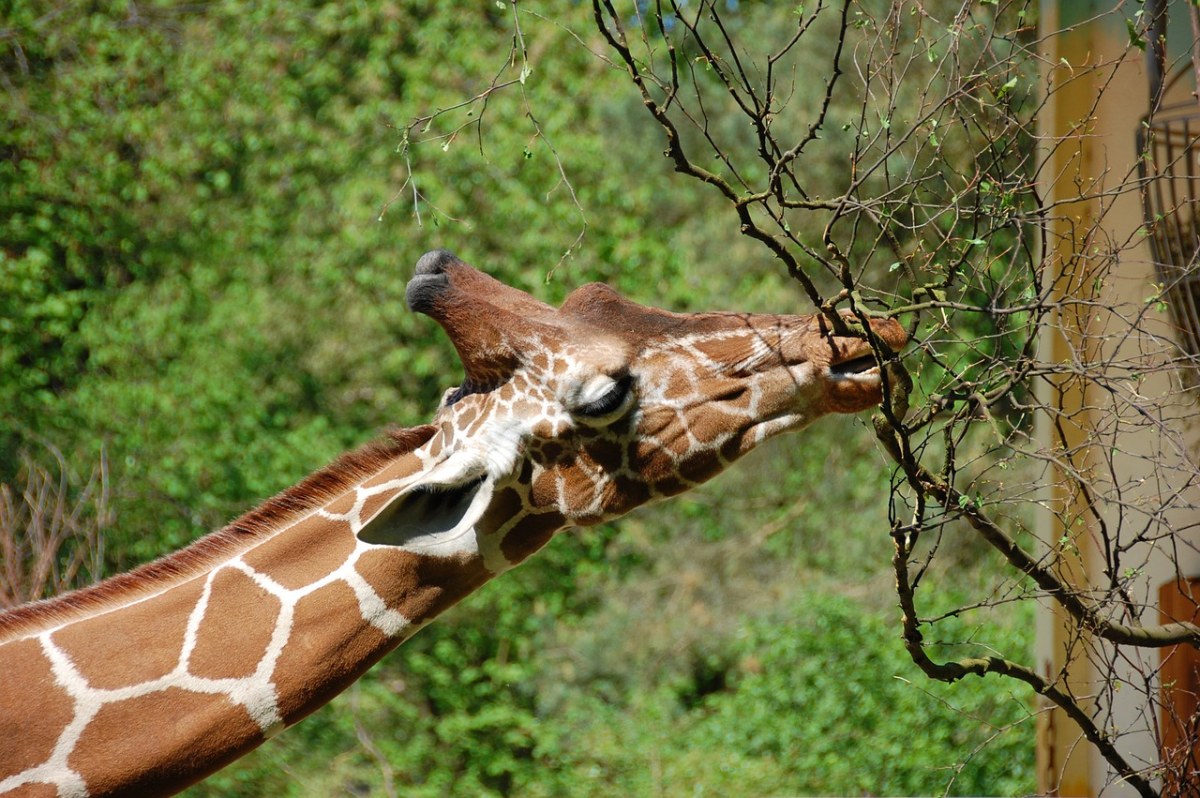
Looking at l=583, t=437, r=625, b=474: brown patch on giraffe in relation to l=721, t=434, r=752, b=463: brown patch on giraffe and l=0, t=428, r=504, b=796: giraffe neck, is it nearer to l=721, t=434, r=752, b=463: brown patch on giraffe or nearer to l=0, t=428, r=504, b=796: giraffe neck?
l=721, t=434, r=752, b=463: brown patch on giraffe

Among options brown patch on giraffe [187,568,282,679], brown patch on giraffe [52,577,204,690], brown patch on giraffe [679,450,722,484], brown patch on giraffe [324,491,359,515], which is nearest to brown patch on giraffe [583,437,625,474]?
brown patch on giraffe [679,450,722,484]

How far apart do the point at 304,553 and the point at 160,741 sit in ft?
1.48

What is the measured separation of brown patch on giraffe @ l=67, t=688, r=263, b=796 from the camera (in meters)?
2.34

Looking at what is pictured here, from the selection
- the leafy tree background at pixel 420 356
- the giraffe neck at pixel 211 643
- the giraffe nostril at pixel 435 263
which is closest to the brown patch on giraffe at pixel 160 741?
the giraffe neck at pixel 211 643

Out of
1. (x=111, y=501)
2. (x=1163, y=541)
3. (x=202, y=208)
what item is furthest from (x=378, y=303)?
(x=1163, y=541)

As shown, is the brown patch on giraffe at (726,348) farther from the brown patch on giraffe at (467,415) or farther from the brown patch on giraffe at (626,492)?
the brown patch on giraffe at (467,415)

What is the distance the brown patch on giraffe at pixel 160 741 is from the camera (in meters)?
2.34

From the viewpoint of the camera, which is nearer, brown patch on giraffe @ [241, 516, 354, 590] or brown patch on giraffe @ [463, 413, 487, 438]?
brown patch on giraffe @ [241, 516, 354, 590]

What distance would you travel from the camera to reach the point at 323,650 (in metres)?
2.49

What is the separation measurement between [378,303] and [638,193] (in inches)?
86.8

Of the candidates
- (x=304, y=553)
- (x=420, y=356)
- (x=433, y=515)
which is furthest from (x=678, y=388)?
(x=420, y=356)

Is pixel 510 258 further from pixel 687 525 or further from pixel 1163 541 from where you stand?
pixel 1163 541

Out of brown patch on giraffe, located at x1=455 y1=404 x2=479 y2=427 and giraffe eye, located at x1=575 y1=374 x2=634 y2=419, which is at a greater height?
giraffe eye, located at x1=575 y1=374 x2=634 y2=419

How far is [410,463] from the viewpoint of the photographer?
278 cm
